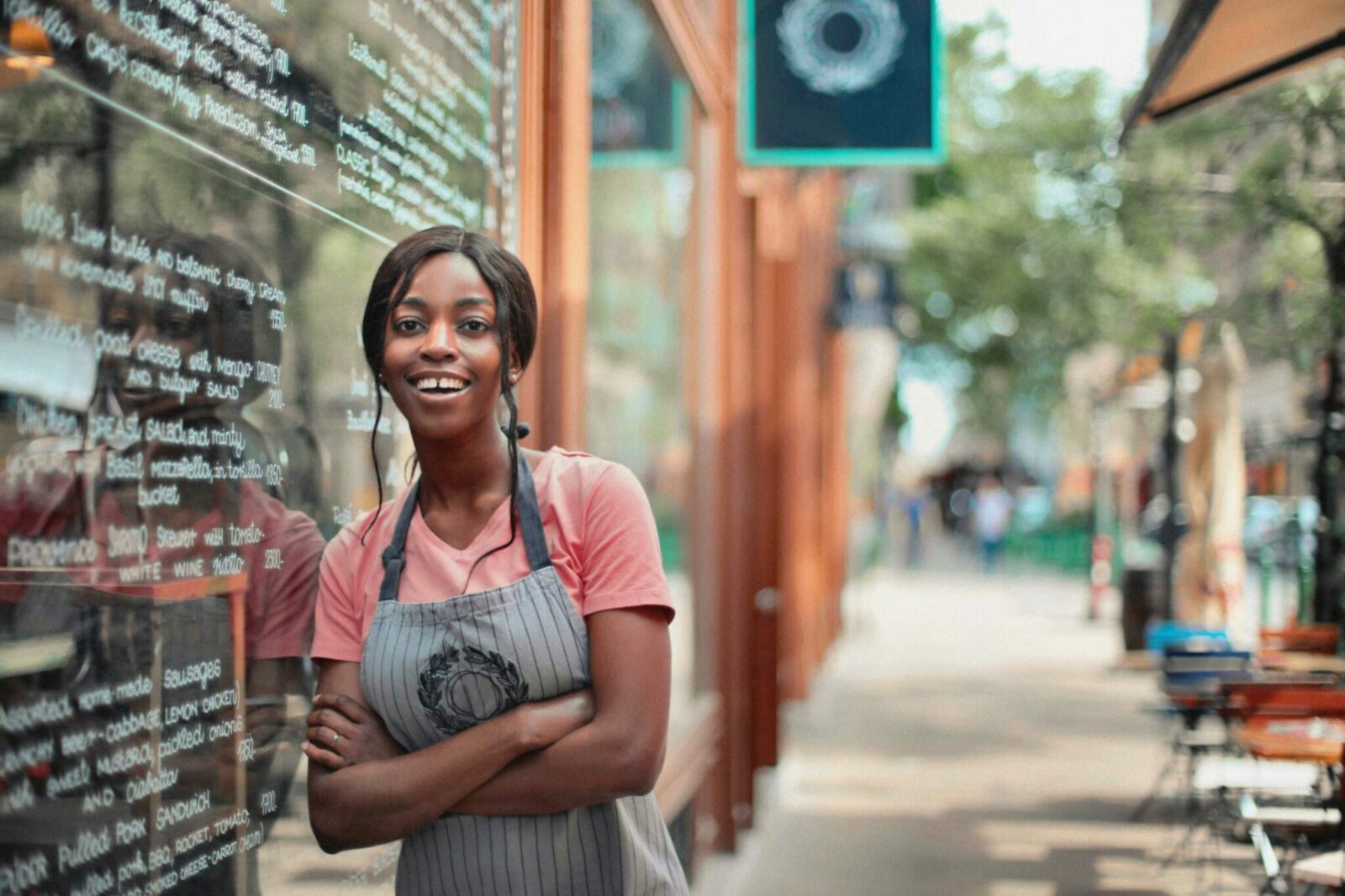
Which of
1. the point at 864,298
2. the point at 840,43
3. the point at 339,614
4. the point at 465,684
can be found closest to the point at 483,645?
the point at 465,684

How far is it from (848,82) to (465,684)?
18.8 feet

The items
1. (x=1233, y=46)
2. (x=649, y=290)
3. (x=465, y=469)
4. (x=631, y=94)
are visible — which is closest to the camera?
(x=465, y=469)

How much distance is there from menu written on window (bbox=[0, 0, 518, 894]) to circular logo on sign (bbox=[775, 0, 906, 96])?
4499 mm

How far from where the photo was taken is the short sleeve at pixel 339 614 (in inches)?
82.7

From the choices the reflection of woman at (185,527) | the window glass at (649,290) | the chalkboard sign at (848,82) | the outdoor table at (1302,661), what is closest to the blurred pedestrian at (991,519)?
the outdoor table at (1302,661)

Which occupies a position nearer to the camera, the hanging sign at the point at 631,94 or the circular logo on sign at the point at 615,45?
the circular logo on sign at the point at 615,45

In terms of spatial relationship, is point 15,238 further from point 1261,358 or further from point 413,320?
point 1261,358

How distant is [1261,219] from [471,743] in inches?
282

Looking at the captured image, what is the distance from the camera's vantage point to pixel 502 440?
7.14 feet

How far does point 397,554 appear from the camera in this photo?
2.08 meters

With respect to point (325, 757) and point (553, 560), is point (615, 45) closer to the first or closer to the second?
point (553, 560)

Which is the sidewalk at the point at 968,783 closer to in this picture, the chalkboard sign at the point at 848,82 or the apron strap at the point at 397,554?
the chalkboard sign at the point at 848,82

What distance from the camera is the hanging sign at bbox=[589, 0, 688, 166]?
5484 millimetres

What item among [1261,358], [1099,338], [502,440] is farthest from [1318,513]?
[1099,338]
